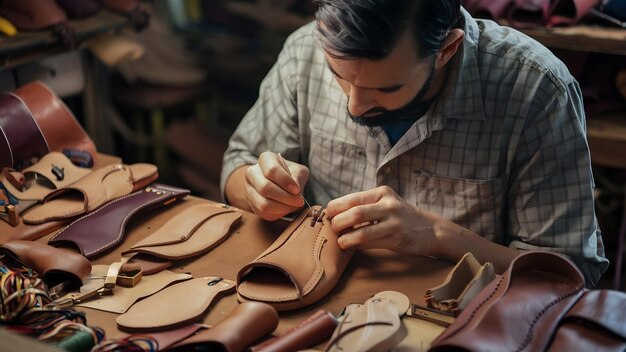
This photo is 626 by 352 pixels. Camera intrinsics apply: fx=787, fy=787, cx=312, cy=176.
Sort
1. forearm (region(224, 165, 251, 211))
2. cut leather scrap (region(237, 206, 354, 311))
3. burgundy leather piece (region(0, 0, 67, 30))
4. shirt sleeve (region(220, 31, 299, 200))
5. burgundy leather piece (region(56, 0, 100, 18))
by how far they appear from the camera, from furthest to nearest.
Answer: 1. burgundy leather piece (region(56, 0, 100, 18))
2. burgundy leather piece (region(0, 0, 67, 30))
3. shirt sleeve (region(220, 31, 299, 200))
4. forearm (region(224, 165, 251, 211))
5. cut leather scrap (region(237, 206, 354, 311))

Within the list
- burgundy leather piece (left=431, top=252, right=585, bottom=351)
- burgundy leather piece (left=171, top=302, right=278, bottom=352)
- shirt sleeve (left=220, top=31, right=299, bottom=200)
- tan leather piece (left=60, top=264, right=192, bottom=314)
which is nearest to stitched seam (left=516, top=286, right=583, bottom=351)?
burgundy leather piece (left=431, top=252, right=585, bottom=351)

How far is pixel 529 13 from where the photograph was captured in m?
2.46

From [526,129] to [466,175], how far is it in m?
0.18

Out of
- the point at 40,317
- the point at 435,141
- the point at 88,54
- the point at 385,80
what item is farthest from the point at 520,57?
the point at 88,54

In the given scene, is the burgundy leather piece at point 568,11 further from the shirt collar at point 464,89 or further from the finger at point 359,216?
the finger at point 359,216

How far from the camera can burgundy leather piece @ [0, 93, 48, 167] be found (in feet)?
6.34

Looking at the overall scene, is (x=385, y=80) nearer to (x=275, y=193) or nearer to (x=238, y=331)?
(x=275, y=193)

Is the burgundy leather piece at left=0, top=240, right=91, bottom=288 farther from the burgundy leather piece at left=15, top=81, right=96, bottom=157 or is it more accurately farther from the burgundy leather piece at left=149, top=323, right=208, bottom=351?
the burgundy leather piece at left=15, top=81, right=96, bottom=157

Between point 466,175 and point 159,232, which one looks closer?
point 159,232

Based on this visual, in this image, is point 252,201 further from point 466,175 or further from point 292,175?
point 466,175

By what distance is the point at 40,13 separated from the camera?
2.44 m

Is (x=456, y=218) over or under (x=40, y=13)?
under

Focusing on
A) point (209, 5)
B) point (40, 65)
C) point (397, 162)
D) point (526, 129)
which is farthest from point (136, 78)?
point (526, 129)

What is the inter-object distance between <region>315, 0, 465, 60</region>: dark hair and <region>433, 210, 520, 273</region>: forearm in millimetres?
371
